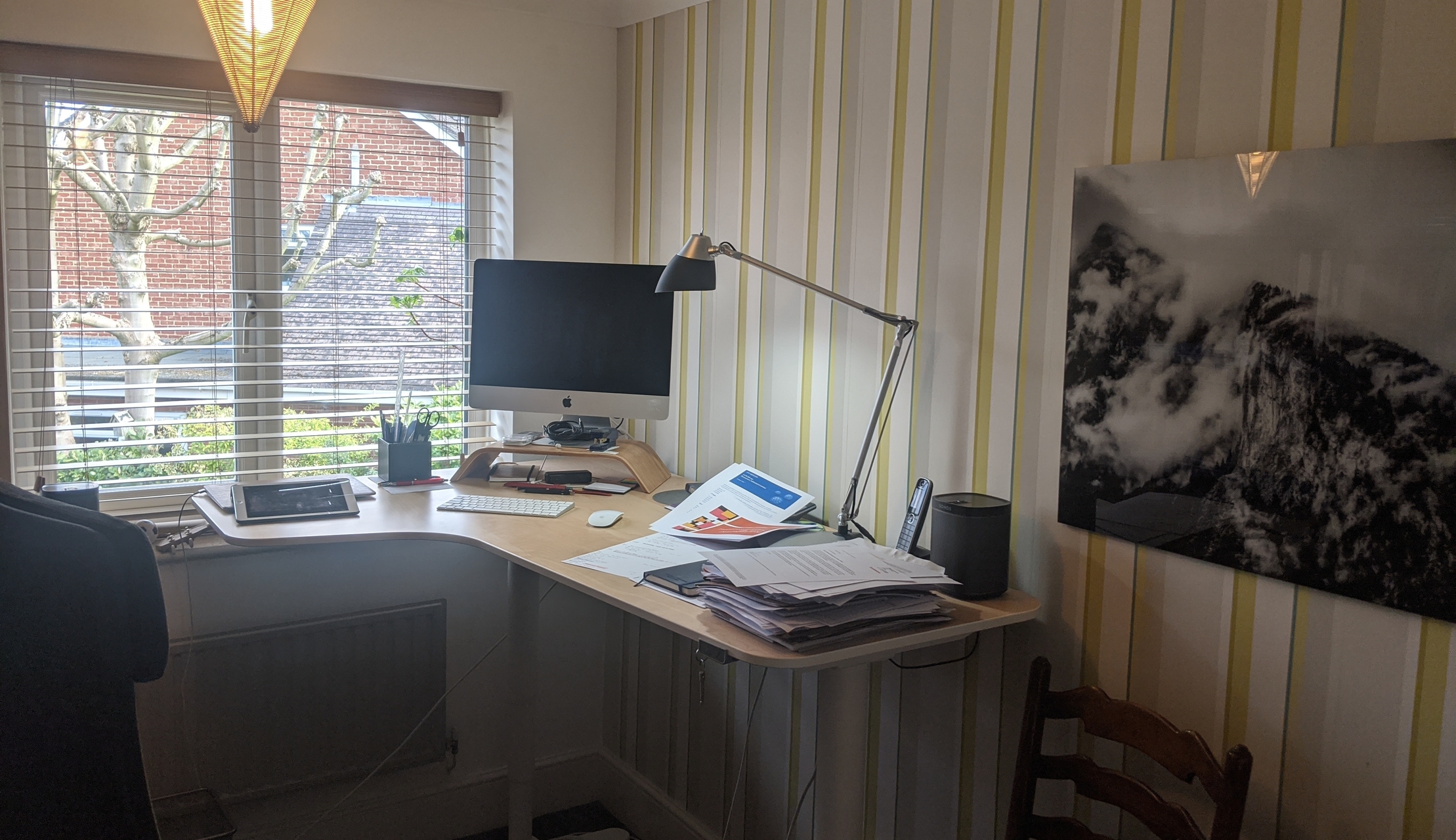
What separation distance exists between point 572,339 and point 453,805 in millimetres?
1361

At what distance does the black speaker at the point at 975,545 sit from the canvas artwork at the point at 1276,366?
0.12 meters

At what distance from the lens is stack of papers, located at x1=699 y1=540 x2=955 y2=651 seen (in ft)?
5.22

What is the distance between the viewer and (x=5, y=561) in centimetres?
123

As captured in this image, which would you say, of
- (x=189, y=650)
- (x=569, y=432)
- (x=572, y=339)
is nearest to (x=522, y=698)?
(x=569, y=432)

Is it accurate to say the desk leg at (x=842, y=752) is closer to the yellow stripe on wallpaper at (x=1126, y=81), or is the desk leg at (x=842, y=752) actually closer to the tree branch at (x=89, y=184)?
the yellow stripe on wallpaper at (x=1126, y=81)

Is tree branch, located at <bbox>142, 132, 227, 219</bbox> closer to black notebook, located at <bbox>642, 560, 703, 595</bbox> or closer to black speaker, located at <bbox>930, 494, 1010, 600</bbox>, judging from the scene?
black notebook, located at <bbox>642, 560, 703, 595</bbox>

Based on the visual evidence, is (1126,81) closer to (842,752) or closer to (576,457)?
(842,752)

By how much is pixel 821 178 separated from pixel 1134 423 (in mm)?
968

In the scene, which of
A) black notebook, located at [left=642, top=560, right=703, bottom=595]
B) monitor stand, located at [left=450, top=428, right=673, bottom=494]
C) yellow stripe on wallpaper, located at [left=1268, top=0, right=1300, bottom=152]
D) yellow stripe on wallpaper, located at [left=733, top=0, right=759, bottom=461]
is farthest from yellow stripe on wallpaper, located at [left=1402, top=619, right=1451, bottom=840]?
monitor stand, located at [left=450, top=428, right=673, bottom=494]

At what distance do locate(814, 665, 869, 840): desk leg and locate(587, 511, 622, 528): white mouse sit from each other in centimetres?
70

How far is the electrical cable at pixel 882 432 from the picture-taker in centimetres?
211

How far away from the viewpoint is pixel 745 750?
257 cm

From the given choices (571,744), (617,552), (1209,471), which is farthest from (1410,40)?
(571,744)

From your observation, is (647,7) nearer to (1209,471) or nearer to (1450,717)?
(1209,471)
